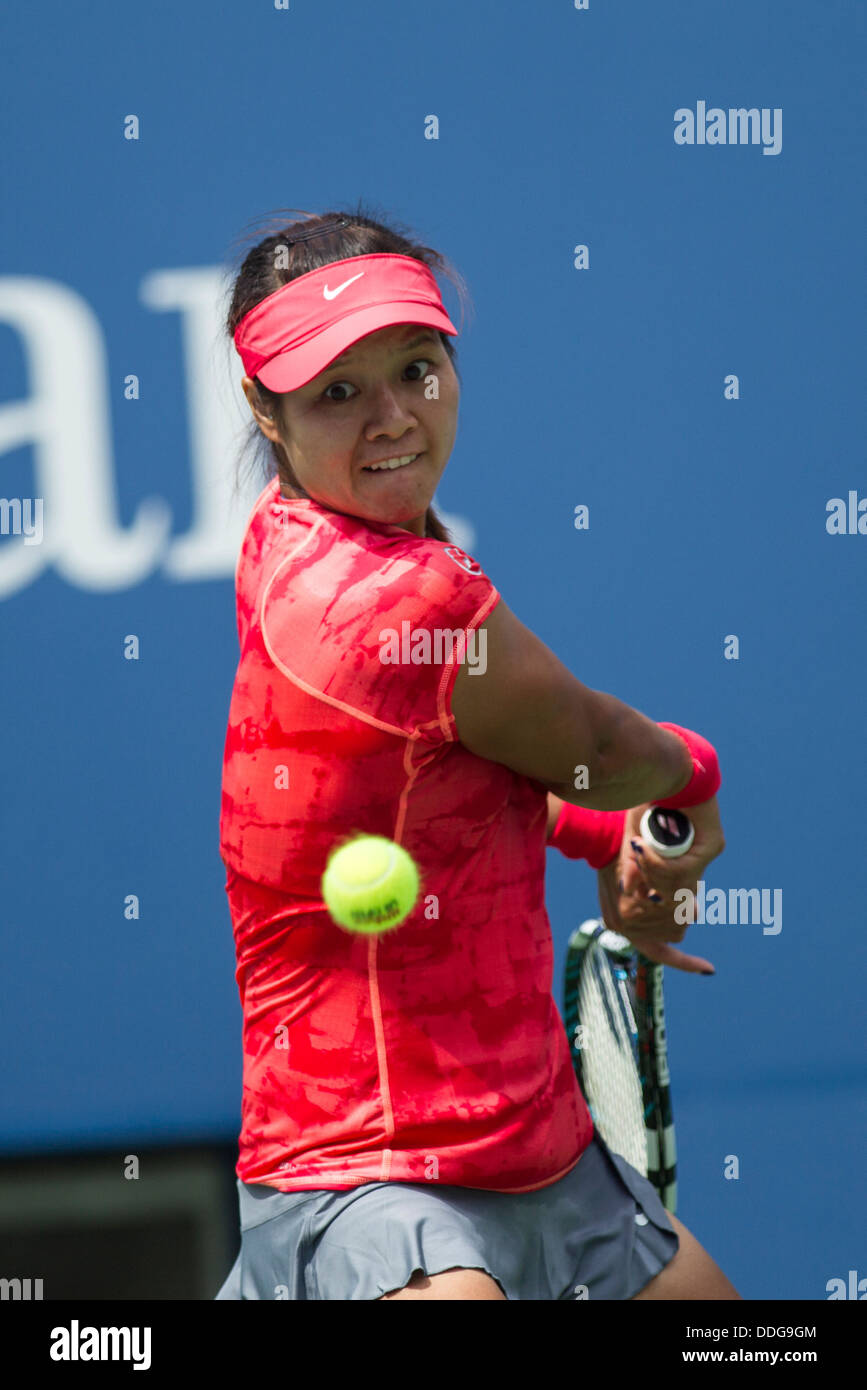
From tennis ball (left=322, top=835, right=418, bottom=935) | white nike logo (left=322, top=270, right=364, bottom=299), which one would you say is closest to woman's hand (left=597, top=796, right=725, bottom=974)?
tennis ball (left=322, top=835, right=418, bottom=935)

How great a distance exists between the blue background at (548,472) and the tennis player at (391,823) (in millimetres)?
1394

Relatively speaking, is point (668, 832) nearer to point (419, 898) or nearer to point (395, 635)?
point (419, 898)

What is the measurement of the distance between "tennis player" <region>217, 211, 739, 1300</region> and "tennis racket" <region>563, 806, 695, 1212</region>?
40 cm

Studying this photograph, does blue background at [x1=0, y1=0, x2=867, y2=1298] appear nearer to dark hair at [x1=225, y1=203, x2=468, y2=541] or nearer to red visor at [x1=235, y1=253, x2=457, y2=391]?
dark hair at [x1=225, y1=203, x2=468, y2=541]

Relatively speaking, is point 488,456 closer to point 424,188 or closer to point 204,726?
point 424,188

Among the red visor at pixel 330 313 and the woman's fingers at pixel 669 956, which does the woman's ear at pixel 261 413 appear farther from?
the woman's fingers at pixel 669 956

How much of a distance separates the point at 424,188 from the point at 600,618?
939mm

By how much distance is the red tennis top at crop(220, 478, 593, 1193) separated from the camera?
139cm

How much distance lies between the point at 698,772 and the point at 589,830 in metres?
0.23

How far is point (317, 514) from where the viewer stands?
153 centimetres

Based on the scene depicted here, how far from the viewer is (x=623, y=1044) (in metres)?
2.32

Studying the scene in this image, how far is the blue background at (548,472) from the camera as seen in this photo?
2.89 m

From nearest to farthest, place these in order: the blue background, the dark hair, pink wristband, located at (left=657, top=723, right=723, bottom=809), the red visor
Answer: the red visor < the dark hair < pink wristband, located at (left=657, top=723, right=723, bottom=809) < the blue background

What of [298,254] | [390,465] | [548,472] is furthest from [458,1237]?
[548,472]
